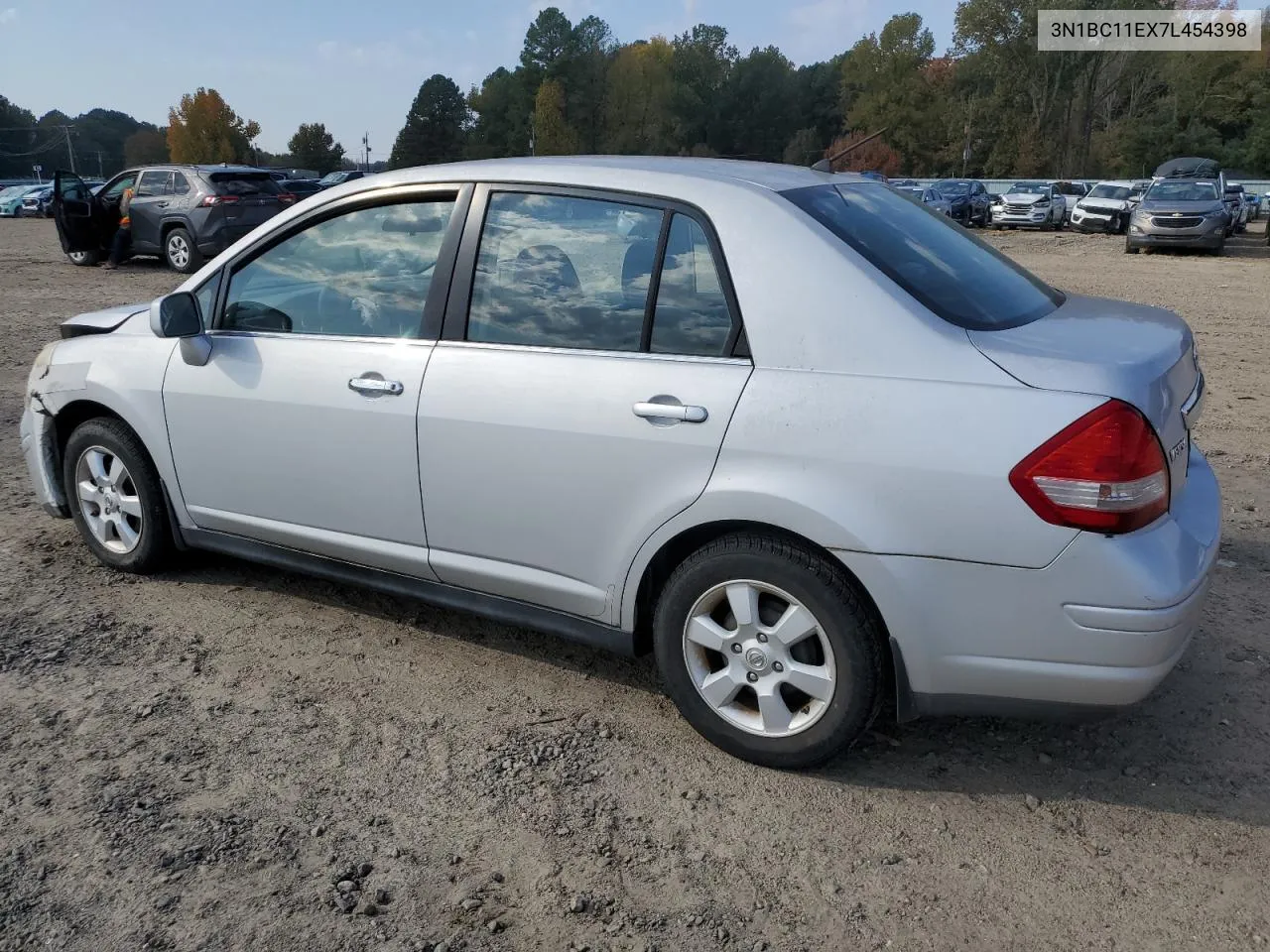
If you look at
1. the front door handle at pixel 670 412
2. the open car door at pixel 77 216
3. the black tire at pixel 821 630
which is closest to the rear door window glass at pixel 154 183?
the open car door at pixel 77 216

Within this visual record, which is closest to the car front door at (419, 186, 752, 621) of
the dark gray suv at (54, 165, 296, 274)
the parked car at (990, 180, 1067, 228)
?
the dark gray suv at (54, 165, 296, 274)

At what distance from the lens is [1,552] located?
4871 millimetres

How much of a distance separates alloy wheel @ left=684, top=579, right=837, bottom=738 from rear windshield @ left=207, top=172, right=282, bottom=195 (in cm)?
1585

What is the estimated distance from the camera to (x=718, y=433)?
293cm

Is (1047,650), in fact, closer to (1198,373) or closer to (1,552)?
(1198,373)

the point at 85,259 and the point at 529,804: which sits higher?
the point at 85,259

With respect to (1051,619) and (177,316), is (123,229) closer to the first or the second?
(177,316)

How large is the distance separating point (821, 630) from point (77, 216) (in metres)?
17.8

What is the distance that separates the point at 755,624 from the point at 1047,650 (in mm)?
765

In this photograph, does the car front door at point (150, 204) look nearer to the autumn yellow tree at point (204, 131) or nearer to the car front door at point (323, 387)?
the car front door at point (323, 387)

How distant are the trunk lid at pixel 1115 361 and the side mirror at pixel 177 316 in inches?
109

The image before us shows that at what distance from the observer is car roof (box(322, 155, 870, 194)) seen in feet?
10.6

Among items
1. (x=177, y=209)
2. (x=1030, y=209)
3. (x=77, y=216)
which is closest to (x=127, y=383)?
(x=177, y=209)

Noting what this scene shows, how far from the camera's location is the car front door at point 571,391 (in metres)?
3.03
